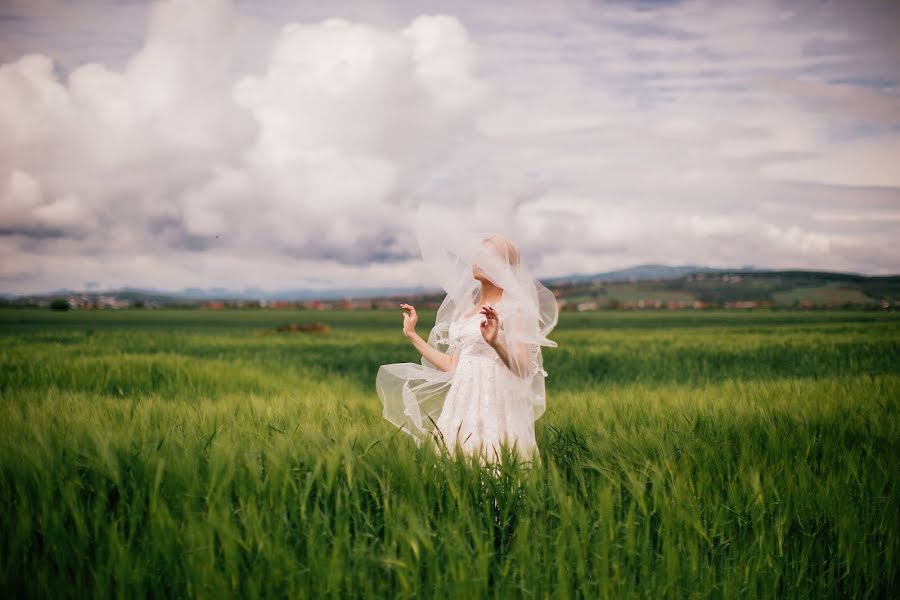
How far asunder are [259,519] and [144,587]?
0.59m

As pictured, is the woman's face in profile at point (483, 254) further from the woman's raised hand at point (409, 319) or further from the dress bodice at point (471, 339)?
the woman's raised hand at point (409, 319)

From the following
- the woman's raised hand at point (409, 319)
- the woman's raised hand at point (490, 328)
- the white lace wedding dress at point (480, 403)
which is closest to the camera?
the woman's raised hand at point (490, 328)

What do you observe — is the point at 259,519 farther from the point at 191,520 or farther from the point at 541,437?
the point at 541,437

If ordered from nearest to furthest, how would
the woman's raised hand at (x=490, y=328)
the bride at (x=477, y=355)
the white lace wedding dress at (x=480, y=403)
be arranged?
the woman's raised hand at (x=490, y=328) → the bride at (x=477, y=355) → the white lace wedding dress at (x=480, y=403)

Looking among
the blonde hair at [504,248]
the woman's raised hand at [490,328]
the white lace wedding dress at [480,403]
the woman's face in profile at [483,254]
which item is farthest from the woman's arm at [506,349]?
the blonde hair at [504,248]

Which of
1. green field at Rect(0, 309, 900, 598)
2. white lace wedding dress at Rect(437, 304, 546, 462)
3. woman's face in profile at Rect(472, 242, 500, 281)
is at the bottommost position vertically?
green field at Rect(0, 309, 900, 598)

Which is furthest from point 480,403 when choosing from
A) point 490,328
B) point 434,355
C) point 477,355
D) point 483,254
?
point 483,254

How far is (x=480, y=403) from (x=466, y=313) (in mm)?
761

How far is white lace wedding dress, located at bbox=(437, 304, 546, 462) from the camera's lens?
16.2ft

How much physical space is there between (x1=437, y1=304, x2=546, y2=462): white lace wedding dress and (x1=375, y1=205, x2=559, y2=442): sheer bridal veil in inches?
2.4

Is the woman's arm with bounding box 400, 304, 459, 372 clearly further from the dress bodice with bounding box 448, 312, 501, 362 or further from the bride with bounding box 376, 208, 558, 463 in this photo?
the dress bodice with bounding box 448, 312, 501, 362

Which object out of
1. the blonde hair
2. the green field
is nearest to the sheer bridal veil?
the blonde hair

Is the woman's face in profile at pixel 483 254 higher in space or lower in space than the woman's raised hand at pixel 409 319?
higher

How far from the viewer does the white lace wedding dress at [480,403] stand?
4.93 m
